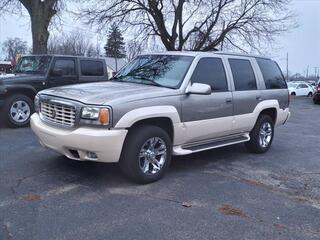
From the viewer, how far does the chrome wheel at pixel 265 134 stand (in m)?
7.69

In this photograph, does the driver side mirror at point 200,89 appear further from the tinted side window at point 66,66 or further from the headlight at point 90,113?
the tinted side window at point 66,66

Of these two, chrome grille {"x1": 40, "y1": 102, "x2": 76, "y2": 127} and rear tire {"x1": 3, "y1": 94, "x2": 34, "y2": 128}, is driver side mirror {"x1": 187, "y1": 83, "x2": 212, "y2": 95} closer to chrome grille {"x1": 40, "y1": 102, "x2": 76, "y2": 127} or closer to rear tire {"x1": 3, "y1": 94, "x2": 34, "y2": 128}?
chrome grille {"x1": 40, "y1": 102, "x2": 76, "y2": 127}

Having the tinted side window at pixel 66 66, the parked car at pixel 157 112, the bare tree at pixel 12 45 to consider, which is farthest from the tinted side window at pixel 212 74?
the bare tree at pixel 12 45

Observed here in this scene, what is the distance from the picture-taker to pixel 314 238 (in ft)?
13.2

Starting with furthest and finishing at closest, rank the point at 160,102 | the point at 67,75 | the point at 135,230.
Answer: the point at 67,75, the point at 160,102, the point at 135,230

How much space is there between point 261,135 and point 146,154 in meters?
3.10

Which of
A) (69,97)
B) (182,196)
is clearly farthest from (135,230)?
(69,97)

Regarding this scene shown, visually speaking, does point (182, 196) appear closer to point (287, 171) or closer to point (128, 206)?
point (128, 206)

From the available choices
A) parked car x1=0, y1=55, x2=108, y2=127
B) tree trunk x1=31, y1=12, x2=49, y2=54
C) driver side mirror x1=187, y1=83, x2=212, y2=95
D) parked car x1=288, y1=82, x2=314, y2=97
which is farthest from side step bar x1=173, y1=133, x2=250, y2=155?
parked car x1=288, y1=82, x2=314, y2=97

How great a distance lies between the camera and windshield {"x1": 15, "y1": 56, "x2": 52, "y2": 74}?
34.1 ft

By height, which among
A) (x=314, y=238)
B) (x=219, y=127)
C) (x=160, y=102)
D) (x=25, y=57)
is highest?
(x=25, y=57)

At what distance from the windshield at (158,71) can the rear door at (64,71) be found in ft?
12.9

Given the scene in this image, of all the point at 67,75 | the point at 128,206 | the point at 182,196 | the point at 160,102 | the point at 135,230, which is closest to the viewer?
the point at 135,230

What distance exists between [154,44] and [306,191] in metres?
22.0
